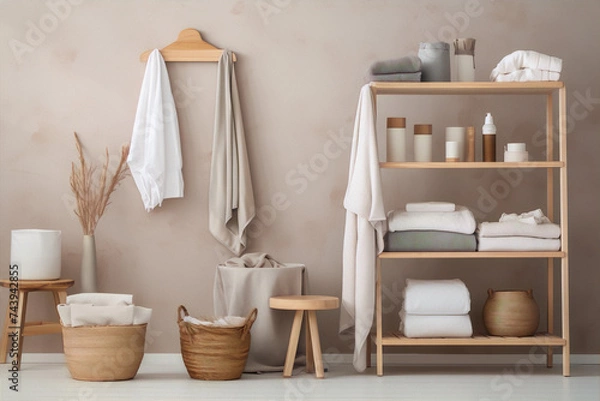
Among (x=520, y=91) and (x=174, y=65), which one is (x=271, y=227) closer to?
(x=174, y=65)

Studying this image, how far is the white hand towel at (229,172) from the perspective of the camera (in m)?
4.93

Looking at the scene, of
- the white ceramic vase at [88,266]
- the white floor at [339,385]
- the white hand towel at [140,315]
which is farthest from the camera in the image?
the white ceramic vase at [88,266]

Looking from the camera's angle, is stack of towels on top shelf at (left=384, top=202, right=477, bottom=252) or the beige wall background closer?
stack of towels on top shelf at (left=384, top=202, right=477, bottom=252)

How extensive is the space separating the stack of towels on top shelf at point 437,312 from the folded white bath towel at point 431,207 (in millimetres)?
387

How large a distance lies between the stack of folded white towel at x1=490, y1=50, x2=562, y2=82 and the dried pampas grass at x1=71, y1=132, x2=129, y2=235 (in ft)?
6.84

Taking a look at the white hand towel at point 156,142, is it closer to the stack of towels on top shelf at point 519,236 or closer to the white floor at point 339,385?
the white floor at point 339,385

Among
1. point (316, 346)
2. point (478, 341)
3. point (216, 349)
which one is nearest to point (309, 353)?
point (316, 346)

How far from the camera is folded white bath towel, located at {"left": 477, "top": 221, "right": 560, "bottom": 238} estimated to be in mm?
4477

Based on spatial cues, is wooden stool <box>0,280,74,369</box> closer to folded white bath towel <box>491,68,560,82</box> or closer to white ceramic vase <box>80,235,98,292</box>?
white ceramic vase <box>80,235,98,292</box>

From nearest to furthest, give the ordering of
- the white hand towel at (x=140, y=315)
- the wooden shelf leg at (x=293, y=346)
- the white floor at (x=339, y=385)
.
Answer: the white floor at (x=339, y=385)
the white hand towel at (x=140, y=315)
the wooden shelf leg at (x=293, y=346)

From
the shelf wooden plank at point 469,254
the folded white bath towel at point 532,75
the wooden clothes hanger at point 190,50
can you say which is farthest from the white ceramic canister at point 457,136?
the wooden clothes hanger at point 190,50

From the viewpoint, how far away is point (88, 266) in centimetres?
483

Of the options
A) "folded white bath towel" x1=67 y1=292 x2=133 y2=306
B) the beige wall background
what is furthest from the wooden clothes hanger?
"folded white bath towel" x1=67 y1=292 x2=133 y2=306

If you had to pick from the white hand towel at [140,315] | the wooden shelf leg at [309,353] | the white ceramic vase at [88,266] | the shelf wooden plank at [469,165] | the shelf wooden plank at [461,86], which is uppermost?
the shelf wooden plank at [461,86]
